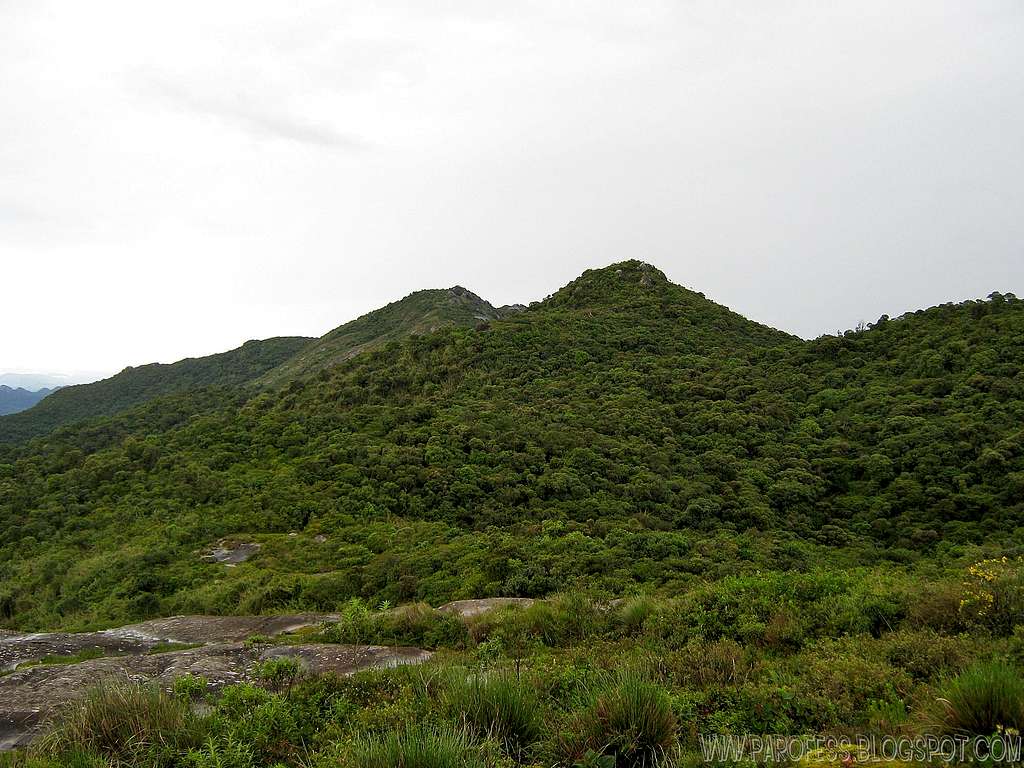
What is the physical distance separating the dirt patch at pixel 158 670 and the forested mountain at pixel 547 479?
13.9 feet

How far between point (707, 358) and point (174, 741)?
3298cm

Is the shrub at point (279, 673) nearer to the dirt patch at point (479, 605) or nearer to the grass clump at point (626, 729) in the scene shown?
the grass clump at point (626, 729)

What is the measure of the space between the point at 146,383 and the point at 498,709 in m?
94.9

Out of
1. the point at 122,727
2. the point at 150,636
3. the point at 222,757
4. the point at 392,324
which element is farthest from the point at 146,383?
the point at 222,757

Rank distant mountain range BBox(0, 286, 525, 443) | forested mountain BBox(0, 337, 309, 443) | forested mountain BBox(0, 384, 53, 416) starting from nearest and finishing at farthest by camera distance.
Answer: distant mountain range BBox(0, 286, 525, 443) → forested mountain BBox(0, 337, 309, 443) → forested mountain BBox(0, 384, 53, 416)

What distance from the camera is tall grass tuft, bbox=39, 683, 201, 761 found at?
15.1 feet

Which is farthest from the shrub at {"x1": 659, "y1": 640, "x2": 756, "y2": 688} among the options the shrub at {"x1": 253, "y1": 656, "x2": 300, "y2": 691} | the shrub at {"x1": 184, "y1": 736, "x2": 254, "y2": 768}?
the shrub at {"x1": 253, "y1": 656, "x2": 300, "y2": 691}

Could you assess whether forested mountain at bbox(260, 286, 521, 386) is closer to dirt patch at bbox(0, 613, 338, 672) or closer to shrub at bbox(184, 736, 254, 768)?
dirt patch at bbox(0, 613, 338, 672)

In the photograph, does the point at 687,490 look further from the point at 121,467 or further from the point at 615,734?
the point at 121,467

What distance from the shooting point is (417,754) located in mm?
3416

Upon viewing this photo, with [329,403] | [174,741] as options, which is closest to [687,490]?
[174,741]

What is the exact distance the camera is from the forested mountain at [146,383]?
6844cm

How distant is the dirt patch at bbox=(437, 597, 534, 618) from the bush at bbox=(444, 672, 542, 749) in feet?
17.1

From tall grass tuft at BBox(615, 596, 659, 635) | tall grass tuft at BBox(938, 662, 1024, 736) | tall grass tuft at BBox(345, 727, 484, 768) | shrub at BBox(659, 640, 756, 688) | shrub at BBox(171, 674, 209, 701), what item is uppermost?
tall grass tuft at BBox(938, 662, 1024, 736)
